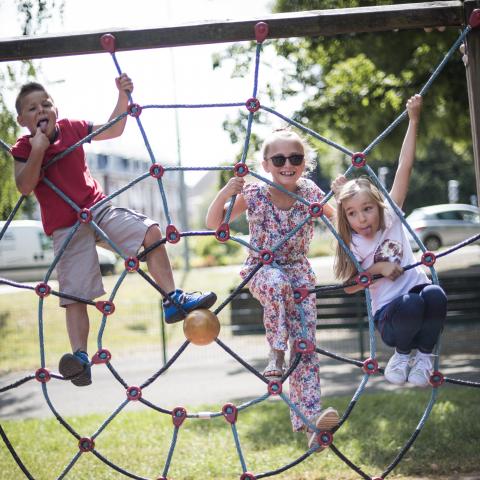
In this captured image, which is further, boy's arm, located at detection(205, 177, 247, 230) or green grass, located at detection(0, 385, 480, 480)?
green grass, located at detection(0, 385, 480, 480)

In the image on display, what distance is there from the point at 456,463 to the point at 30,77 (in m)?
4.83

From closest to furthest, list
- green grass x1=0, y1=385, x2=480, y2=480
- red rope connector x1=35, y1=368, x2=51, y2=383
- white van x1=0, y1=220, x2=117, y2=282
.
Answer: red rope connector x1=35, y1=368, x2=51, y2=383
green grass x1=0, y1=385, x2=480, y2=480
white van x1=0, y1=220, x2=117, y2=282

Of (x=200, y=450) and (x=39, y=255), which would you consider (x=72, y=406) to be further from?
(x=39, y=255)

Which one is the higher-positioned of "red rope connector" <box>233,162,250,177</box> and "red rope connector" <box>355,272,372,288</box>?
"red rope connector" <box>233,162,250,177</box>

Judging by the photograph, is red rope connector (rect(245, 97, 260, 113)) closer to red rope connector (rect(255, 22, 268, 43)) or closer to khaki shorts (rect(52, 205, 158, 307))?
red rope connector (rect(255, 22, 268, 43))

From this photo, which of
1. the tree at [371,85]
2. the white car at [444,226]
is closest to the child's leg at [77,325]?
the tree at [371,85]

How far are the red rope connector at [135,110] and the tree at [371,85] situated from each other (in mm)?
5584

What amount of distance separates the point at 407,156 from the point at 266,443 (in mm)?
3217

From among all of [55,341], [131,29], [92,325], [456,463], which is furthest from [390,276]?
[92,325]

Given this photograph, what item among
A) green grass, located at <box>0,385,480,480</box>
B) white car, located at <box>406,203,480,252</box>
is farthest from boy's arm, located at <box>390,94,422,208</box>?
white car, located at <box>406,203,480,252</box>

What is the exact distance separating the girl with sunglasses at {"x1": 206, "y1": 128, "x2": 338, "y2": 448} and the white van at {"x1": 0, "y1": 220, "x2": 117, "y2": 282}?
15672 mm

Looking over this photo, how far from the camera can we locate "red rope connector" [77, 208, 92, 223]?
3.31 meters

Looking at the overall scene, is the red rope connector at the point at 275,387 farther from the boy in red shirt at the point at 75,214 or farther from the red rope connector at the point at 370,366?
the boy in red shirt at the point at 75,214

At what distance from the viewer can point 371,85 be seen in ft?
32.8
